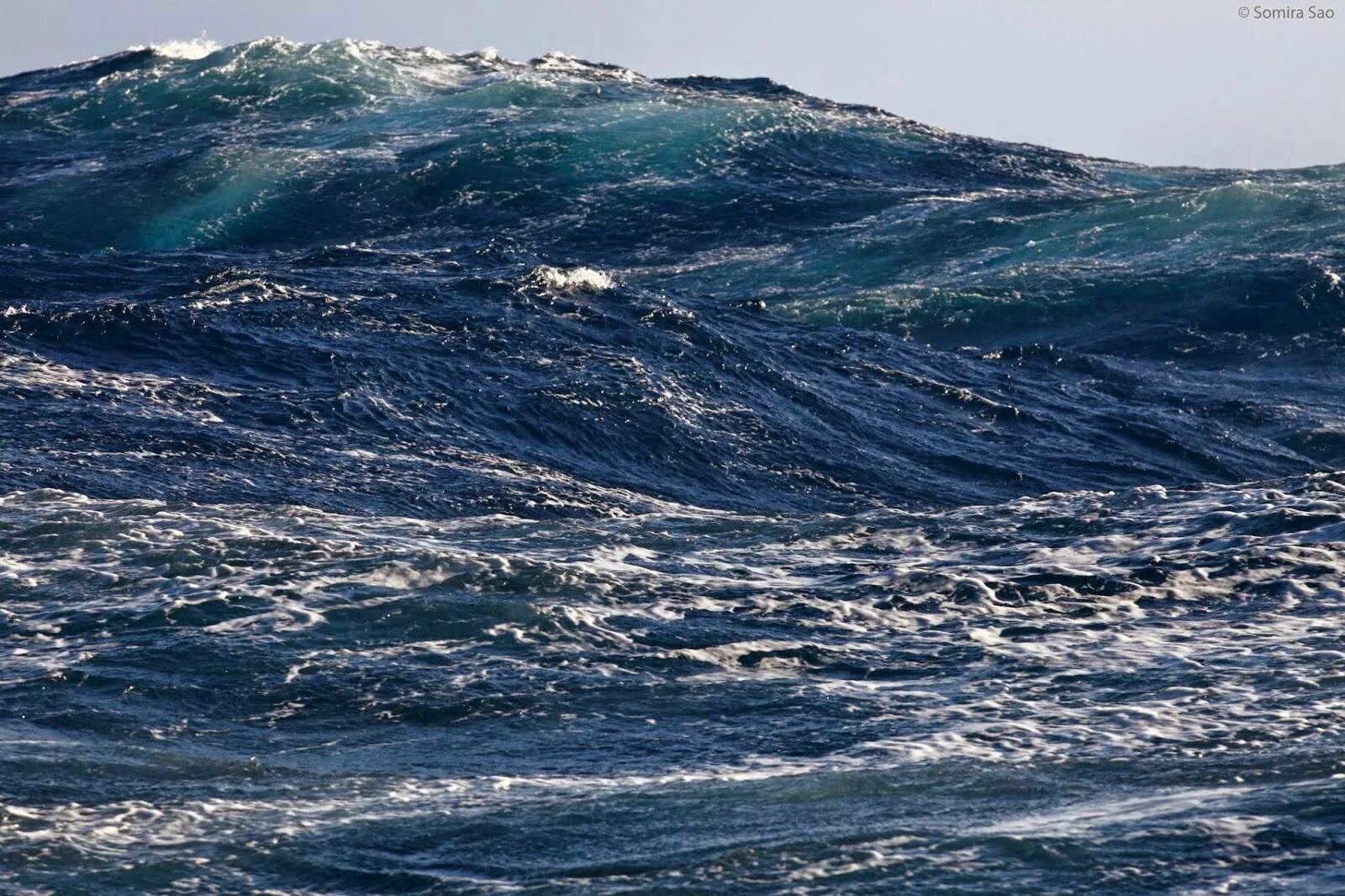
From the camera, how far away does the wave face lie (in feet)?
27.3

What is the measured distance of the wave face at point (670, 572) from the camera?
8.31 meters

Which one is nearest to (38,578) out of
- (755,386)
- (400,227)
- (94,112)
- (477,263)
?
(755,386)

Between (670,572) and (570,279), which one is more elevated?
(570,279)

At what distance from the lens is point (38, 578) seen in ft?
42.7

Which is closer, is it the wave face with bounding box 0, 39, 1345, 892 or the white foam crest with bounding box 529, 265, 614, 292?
the wave face with bounding box 0, 39, 1345, 892

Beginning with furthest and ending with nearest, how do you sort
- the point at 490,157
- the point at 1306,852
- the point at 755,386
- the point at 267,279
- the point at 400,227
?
the point at 490,157, the point at 400,227, the point at 267,279, the point at 755,386, the point at 1306,852

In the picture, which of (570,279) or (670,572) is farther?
(570,279)

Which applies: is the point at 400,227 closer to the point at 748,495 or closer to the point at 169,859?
the point at 748,495

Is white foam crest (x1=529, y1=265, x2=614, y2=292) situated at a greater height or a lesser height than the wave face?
greater

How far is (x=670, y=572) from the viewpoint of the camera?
14.2 m

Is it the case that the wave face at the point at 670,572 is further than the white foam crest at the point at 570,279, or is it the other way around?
the white foam crest at the point at 570,279

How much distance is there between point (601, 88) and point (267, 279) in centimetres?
3092

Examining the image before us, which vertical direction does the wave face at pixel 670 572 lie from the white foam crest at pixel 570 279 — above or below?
below

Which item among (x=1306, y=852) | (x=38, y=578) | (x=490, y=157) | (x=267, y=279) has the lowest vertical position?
(x=1306, y=852)
